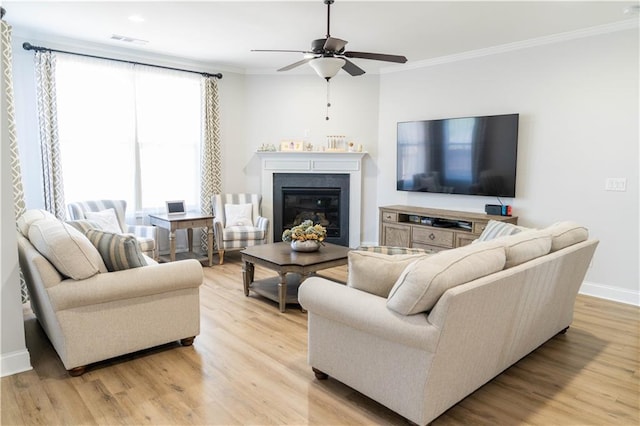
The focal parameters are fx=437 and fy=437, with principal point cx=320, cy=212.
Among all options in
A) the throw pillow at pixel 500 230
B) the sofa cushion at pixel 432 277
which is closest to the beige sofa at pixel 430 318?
the sofa cushion at pixel 432 277

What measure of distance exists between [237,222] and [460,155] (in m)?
3.08

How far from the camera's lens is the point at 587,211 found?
15.2 feet

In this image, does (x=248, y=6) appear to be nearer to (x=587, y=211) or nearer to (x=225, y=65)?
(x=225, y=65)

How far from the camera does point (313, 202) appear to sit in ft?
22.2

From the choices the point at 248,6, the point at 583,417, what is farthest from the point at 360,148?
the point at 583,417

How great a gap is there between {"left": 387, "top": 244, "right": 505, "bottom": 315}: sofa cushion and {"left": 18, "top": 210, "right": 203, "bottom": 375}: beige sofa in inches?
64.2

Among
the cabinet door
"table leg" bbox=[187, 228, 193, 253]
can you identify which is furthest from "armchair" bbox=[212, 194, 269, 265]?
the cabinet door

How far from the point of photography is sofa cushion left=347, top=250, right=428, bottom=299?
238cm

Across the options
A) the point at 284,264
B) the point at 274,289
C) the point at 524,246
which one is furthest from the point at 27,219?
the point at 524,246

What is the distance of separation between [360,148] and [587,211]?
310 cm

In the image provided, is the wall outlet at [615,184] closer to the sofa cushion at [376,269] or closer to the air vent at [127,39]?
the sofa cushion at [376,269]

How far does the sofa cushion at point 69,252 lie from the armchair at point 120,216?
2.13m

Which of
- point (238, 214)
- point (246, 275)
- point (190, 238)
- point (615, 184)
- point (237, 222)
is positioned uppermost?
point (615, 184)

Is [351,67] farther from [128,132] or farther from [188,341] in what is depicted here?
[128,132]
